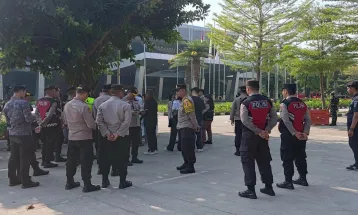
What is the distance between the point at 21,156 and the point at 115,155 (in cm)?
167

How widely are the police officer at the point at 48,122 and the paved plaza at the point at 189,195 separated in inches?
16.3

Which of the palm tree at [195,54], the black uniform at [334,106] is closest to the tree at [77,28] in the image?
the black uniform at [334,106]

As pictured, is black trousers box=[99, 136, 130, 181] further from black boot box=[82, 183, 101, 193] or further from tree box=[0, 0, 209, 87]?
tree box=[0, 0, 209, 87]

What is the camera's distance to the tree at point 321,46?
16312 millimetres

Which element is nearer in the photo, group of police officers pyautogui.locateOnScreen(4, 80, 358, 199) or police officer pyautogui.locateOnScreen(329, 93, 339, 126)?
group of police officers pyautogui.locateOnScreen(4, 80, 358, 199)

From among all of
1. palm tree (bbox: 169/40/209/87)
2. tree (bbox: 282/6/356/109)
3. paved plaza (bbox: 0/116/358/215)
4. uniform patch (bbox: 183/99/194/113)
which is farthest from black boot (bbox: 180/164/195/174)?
palm tree (bbox: 169/40/209/87)

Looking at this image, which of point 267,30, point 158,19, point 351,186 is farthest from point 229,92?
point 351,186

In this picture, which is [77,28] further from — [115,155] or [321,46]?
[321,46]

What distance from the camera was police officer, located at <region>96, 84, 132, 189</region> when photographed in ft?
20.2

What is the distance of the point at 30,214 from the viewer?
4.96m

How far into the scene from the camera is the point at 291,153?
6.28m

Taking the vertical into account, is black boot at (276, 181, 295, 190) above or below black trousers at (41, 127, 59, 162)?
below

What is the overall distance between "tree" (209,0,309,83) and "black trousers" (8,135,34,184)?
640 inches

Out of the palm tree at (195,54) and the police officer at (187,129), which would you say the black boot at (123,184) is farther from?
the palm tree at (195,54)
